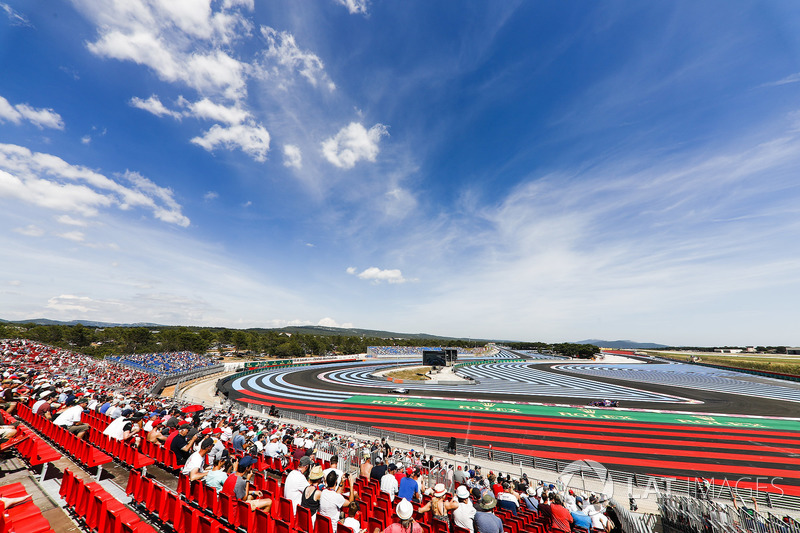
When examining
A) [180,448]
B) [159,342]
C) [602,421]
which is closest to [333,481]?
[180,448]

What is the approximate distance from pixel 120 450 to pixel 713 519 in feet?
46.5

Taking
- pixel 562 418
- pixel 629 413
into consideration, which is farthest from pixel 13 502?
pixel 629 413

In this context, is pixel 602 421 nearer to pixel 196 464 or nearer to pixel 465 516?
pixel 465 516

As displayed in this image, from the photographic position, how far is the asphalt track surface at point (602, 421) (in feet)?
55.0

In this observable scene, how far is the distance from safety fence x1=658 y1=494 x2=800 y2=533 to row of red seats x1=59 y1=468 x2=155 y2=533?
1115cm

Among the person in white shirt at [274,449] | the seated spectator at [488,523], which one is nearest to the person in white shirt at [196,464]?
the person in white shirt at [274,449]

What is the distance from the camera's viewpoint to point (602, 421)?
24812 millimetres

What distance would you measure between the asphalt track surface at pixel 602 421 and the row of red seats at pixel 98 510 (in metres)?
19.1

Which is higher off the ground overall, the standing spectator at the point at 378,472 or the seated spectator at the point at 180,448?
the seated spectator at the point at 180,448

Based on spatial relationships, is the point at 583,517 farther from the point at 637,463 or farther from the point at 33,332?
the point at 33,332

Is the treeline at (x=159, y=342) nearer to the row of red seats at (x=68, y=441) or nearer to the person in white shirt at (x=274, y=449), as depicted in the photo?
the row of red seats at (x=68, y=441)

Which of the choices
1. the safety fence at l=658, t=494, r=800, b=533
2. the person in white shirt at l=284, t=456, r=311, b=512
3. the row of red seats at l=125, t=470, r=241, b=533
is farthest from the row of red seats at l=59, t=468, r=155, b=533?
the safety fence at l=658, t=494, r=800, b=533

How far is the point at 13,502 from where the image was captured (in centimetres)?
411

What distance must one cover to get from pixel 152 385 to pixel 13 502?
32936 mm
